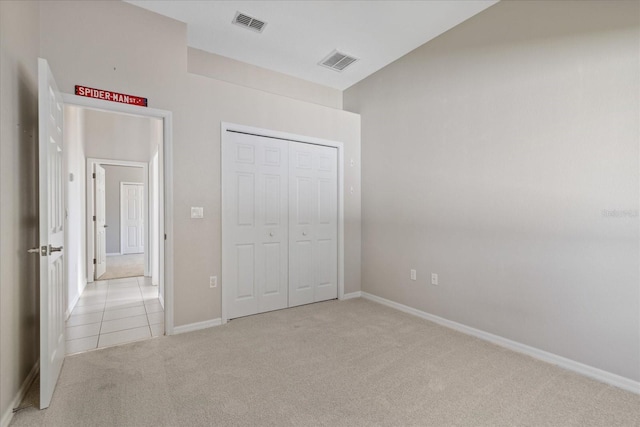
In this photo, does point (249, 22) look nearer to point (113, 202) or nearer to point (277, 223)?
point (277, 223)

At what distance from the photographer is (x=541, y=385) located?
2098 millimetres

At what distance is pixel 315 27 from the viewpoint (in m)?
3.20

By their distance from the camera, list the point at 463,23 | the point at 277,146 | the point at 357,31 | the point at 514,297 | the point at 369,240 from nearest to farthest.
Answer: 1. the point at 514,297
2. the point at 463,23
3. the point at 357,31
4. the point at 277,146
5. the point at 369,240

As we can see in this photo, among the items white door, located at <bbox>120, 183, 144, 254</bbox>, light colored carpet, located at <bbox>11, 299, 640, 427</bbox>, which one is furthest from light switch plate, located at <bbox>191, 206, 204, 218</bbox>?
white door, located at <bbox>120, 183, 144, 254</bbox>

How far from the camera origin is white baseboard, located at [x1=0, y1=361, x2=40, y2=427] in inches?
65.6

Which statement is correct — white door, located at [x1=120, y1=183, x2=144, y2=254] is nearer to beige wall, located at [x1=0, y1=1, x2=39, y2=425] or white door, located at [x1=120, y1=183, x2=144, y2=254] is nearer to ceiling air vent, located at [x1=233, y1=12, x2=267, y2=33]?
beige wall, located at [x1=0, y1=1, x2=39, y2=425]

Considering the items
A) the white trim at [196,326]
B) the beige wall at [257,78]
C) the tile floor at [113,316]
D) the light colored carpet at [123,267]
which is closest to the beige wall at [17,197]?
the tile floor at [113,316]

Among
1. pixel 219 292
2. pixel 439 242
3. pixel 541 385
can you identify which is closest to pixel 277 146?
pixel 219 292

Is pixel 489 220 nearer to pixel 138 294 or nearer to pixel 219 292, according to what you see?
pixel 219 292

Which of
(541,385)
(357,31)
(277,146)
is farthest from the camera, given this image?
(277,146)

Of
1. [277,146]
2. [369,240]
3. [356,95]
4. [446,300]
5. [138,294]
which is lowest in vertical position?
[138,294]

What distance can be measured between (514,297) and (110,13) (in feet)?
14.3

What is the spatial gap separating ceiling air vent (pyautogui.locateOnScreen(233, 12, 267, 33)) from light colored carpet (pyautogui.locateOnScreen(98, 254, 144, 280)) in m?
4.82

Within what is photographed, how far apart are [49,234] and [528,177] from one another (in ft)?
11.5
